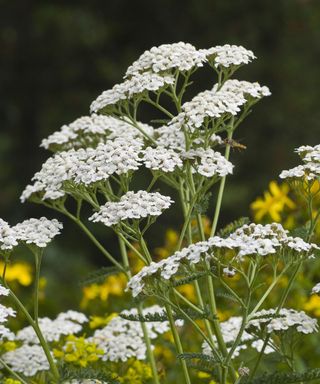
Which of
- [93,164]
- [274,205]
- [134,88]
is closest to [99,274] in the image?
[93,164]

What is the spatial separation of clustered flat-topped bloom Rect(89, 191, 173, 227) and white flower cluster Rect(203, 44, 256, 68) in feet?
2.09

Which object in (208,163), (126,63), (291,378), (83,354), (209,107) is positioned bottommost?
(291,378)

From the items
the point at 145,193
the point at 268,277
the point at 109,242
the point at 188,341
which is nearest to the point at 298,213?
the point at 268,277

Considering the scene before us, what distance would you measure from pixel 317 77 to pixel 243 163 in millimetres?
1663

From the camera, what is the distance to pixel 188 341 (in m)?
4.55

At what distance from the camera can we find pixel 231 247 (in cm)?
287

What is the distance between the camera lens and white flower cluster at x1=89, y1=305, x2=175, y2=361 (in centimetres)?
371

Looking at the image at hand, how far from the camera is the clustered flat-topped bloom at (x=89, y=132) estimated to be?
12.8ft

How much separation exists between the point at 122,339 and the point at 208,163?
2.78 ft

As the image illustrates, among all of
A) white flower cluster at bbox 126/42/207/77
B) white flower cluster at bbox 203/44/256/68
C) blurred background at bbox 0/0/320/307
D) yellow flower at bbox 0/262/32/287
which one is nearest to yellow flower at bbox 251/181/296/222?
yellow flower at bbox 0/262/32/287

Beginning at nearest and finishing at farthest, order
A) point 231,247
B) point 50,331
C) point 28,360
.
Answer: point 231,247
point 28,360
point 50,331

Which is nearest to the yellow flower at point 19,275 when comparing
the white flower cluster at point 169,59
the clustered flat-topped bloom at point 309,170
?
the white flower cluster at point 169,59

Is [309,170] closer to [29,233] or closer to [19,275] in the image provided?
[29,233]

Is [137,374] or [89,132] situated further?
[89,132]
